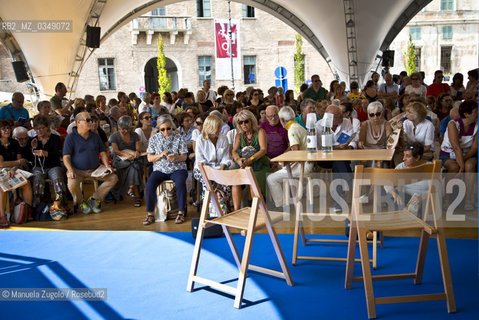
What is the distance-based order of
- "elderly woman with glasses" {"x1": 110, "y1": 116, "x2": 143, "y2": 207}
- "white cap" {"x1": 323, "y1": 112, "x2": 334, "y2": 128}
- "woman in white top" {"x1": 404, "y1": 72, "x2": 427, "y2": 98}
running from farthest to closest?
1. "woman in white top" {"x1": 404, "y1": 72, "x2": 427, "y2": 98}
2. "elderly woman with glasses" {"x1": 110, "y1": 116, "x2": 143, "y2": 207}
3. "white cap" {"x1": 323, "y1": 112, "x2": 334, "y2": 128}

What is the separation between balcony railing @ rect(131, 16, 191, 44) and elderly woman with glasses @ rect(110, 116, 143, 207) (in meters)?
21.3

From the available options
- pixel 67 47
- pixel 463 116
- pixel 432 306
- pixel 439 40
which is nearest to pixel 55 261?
pixel 432 306

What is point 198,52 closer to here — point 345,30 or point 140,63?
point 140,63

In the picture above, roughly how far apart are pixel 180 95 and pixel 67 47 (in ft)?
15.6

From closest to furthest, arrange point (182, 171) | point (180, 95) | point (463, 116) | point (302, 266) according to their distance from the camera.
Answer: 1. point (302, 266)
2. point (463, 116)
3. point (182, 171)
4. point (180, 95)

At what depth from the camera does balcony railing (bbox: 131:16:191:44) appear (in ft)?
88.4

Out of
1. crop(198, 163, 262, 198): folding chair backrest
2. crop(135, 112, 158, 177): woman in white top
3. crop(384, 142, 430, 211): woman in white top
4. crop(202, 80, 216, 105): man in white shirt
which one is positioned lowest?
crop(384, 142, 430, 211): woman in white top

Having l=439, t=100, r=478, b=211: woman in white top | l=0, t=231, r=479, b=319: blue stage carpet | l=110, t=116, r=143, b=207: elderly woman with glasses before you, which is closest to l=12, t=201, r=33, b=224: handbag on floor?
l=0, t=231, r=479, b=319: blue stage carpet

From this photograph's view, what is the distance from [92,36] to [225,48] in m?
15.7

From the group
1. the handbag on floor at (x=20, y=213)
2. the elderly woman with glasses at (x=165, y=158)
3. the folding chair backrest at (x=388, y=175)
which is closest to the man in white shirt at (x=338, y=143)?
the elderly woman with glasses at (x=165, y=158)

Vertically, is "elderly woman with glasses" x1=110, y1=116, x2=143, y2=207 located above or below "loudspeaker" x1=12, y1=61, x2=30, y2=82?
below

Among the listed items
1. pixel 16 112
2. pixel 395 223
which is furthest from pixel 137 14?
pixel 395 223

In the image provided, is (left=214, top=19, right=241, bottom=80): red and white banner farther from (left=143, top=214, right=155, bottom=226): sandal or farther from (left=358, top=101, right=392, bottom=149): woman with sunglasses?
(left=143, top=214, right=155, bottom=226): sandal

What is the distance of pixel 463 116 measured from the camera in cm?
554
